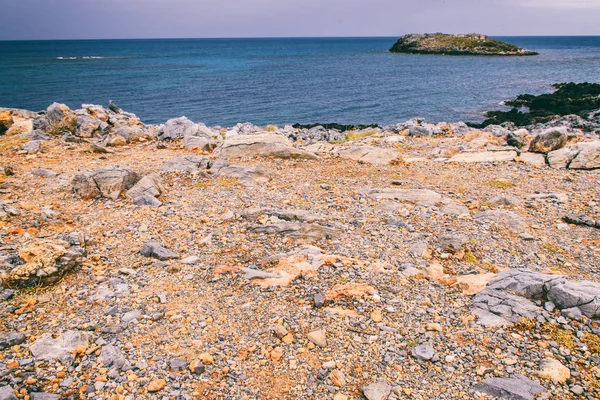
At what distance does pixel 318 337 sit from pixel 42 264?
576cm

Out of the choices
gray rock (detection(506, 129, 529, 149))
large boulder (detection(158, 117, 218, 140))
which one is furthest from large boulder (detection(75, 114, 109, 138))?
gray rock (detection(506, 129, 529, 149))

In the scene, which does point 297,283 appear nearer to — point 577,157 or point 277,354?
point 277,354

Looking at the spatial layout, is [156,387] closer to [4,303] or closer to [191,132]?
[4,303]

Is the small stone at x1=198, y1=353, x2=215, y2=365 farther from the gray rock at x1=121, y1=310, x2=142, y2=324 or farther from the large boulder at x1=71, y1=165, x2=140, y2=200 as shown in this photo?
the large boulder at x1=71, y1=165, x2=140, y2=200

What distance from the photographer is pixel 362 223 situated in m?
11.3

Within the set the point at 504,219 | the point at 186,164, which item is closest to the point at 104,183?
the point at 186,164

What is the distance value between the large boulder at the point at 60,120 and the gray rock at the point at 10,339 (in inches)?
702

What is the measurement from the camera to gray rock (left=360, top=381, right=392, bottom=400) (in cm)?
567

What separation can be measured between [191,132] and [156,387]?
17200 millimetres

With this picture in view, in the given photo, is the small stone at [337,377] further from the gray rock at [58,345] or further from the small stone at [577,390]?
the gray rock at [58,345]

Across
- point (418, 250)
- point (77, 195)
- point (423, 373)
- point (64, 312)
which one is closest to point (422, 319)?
point (423, 373)

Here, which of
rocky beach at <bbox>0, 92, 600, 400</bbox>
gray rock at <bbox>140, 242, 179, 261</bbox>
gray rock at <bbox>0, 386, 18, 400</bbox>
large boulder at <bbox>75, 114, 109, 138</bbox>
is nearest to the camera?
gray rock at <bbox>0, 386, 18, 400</bbox>

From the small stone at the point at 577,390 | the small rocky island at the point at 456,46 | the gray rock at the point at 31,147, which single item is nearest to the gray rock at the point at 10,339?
the small stone at the point at 577,390

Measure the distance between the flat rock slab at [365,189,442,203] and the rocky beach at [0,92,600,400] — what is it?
7 centimetres
